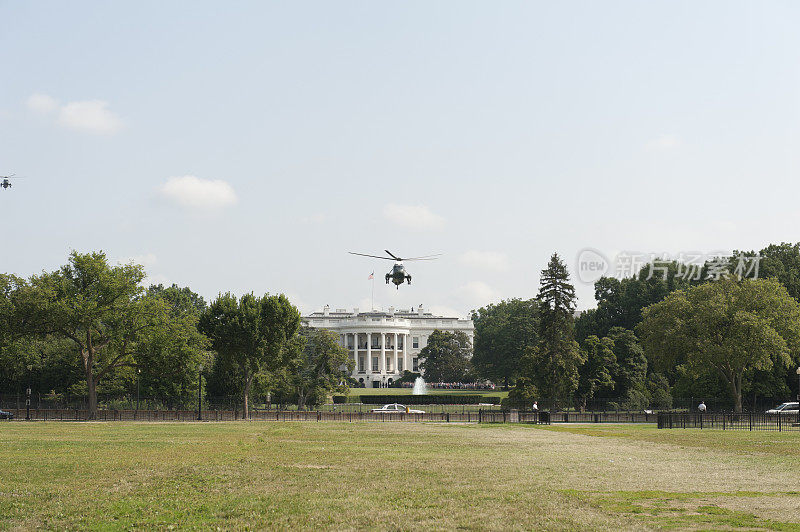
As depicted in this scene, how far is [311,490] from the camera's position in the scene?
19438 mm

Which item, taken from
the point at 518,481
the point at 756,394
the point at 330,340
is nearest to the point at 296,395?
the point at 330,340

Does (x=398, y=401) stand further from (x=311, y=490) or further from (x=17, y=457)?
(x=311, y=490)

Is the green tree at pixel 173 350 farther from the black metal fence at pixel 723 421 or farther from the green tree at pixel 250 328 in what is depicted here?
the black metal fence at pixel 723 421

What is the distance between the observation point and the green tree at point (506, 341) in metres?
123

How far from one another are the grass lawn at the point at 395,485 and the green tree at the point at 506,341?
85143mm

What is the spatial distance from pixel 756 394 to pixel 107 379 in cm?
5714

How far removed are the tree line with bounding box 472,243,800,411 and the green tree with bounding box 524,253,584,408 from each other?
96mm

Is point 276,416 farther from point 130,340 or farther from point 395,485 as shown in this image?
point 395,485

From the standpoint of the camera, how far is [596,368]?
84.7 m

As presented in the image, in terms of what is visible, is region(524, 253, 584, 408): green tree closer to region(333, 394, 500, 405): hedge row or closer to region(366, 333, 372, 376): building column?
region(333, 394, 500, 405): hedge row

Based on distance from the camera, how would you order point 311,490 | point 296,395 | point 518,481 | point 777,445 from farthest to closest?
1. point 296,395
2. point 777,445
3. point 518,481
4. point 311,490

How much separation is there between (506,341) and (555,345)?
4464cm

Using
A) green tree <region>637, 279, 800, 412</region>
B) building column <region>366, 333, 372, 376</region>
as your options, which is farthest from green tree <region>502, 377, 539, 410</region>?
building column <region>366, 333, 372, 376</region>

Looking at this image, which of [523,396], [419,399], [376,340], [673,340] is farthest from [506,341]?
[376,340]
